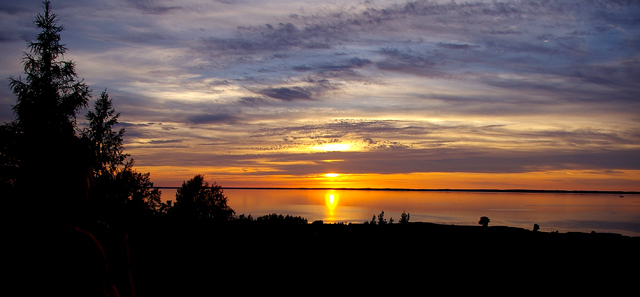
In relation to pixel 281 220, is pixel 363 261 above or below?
below

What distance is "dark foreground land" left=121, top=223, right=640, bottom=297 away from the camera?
11.0 meters


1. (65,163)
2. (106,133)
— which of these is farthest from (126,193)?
(65,163)

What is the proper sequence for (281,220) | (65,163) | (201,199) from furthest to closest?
(201,199)
(281,220)
(65,163)

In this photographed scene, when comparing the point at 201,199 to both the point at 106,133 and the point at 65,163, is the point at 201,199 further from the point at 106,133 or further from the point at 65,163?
the point at 65,163

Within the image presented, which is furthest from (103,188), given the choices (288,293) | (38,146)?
(38,146)

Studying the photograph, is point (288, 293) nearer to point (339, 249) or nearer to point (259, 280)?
point (259, 280)

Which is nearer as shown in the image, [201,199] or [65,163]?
[65,163]

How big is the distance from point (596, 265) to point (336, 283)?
766 centimetres

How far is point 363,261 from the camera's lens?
487 inches

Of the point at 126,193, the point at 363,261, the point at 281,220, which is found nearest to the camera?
the point at 363,261

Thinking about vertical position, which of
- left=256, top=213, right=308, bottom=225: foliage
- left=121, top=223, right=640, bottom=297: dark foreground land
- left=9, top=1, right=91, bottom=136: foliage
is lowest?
left=121, top=223, right=640, bottom=297: dark foreground land

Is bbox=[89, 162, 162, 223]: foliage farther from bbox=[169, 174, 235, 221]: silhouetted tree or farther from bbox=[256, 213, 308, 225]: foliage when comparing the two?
bbox=[256, 213, 308, 225]: foliage

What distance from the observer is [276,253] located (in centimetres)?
1284

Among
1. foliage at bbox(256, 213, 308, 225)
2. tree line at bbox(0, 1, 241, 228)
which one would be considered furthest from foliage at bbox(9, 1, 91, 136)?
foliage at bbox(256, 213, 308, 225)
